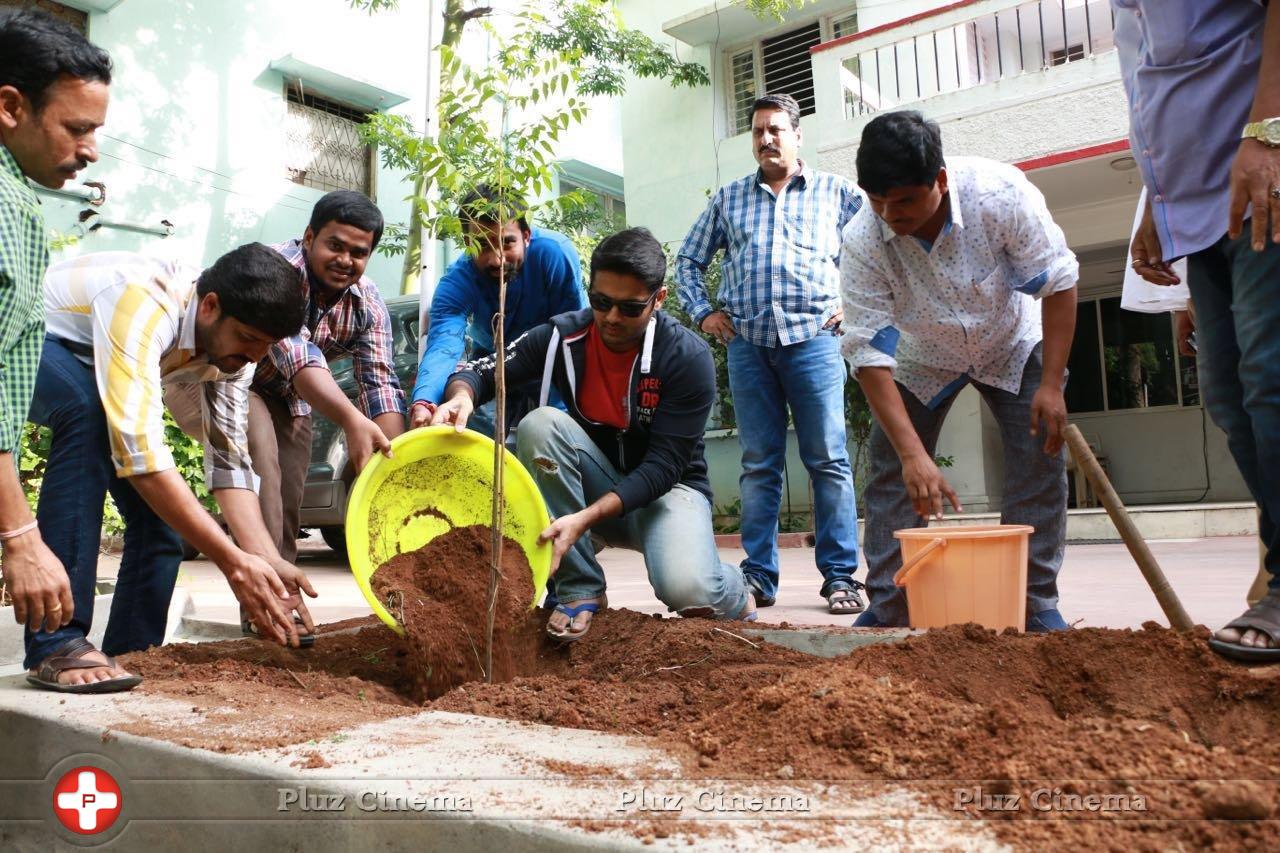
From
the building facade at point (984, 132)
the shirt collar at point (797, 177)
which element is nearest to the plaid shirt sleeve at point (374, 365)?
the shirt collar at point (797, 177)

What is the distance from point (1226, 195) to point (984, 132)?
680 centimetres

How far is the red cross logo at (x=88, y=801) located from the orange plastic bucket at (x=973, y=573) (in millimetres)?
1933

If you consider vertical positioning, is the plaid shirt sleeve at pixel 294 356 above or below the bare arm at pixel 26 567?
above

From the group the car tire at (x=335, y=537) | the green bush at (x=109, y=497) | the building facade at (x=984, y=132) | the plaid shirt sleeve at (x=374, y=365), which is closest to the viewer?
the plaid shirt sleeve at (x=374, y=365)

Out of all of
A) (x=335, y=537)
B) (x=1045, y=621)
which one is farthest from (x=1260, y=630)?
(x=335, y=537)

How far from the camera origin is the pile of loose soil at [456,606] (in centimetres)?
262

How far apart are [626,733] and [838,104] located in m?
8.37

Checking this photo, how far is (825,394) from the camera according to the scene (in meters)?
3.98

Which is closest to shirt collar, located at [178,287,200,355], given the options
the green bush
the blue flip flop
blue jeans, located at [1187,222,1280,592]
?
the green bush

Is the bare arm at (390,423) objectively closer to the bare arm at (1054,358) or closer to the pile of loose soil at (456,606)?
the pile of loose soil at (456,606)

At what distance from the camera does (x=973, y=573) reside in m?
2.62

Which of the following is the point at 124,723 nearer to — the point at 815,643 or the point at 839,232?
the point at 815,643

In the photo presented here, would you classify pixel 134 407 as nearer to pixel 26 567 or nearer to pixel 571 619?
pixel 26 567

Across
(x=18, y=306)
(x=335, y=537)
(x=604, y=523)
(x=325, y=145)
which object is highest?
(x=325, y=145)
